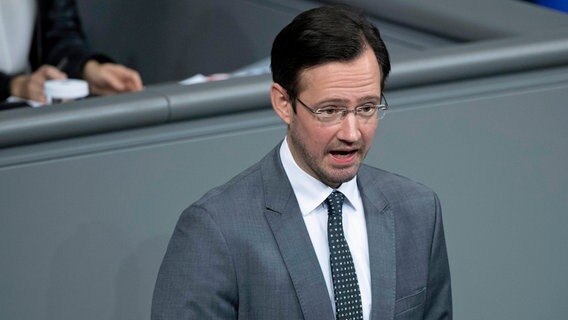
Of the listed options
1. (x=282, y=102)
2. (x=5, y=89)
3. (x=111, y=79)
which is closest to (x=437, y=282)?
(x=282, y=102)

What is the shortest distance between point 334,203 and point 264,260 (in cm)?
13

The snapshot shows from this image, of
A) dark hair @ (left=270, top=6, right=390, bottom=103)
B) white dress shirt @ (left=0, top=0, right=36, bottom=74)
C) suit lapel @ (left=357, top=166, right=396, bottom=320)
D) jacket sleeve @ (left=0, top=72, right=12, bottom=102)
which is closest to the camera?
dark hair @ (left=270, top=6, right=390, bottom=103)

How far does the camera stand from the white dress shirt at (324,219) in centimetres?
173

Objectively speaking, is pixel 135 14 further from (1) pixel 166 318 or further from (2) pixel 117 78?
(1) pixel 166 318

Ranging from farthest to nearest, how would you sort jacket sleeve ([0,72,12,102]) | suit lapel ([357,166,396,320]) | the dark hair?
jacket sleeve ([0,72,12,102]) < suit lapel ([357,166,396,320]) < the dark hair

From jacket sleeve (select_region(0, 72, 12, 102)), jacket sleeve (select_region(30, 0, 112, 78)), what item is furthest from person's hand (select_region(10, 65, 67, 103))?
jacket sleeve (select_region(30, 0, 112, 78))

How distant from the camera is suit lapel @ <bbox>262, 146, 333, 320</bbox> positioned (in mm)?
1700

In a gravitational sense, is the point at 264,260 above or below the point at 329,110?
below

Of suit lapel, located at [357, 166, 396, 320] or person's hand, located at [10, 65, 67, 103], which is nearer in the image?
suit lapel, located at [357, 166, 396, 320]

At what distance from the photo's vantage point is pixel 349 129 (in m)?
1.63

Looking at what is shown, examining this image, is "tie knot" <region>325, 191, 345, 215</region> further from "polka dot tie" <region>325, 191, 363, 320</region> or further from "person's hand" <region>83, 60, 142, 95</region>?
"person's hand" <region>83, 60, 142, 95</region>

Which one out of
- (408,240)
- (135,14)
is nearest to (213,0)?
(135,14)

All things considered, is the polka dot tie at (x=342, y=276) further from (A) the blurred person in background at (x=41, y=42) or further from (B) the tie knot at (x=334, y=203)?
(A) the blurred person in background at (x=41, y=42)

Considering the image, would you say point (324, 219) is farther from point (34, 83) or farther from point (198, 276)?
point (34, 83)
